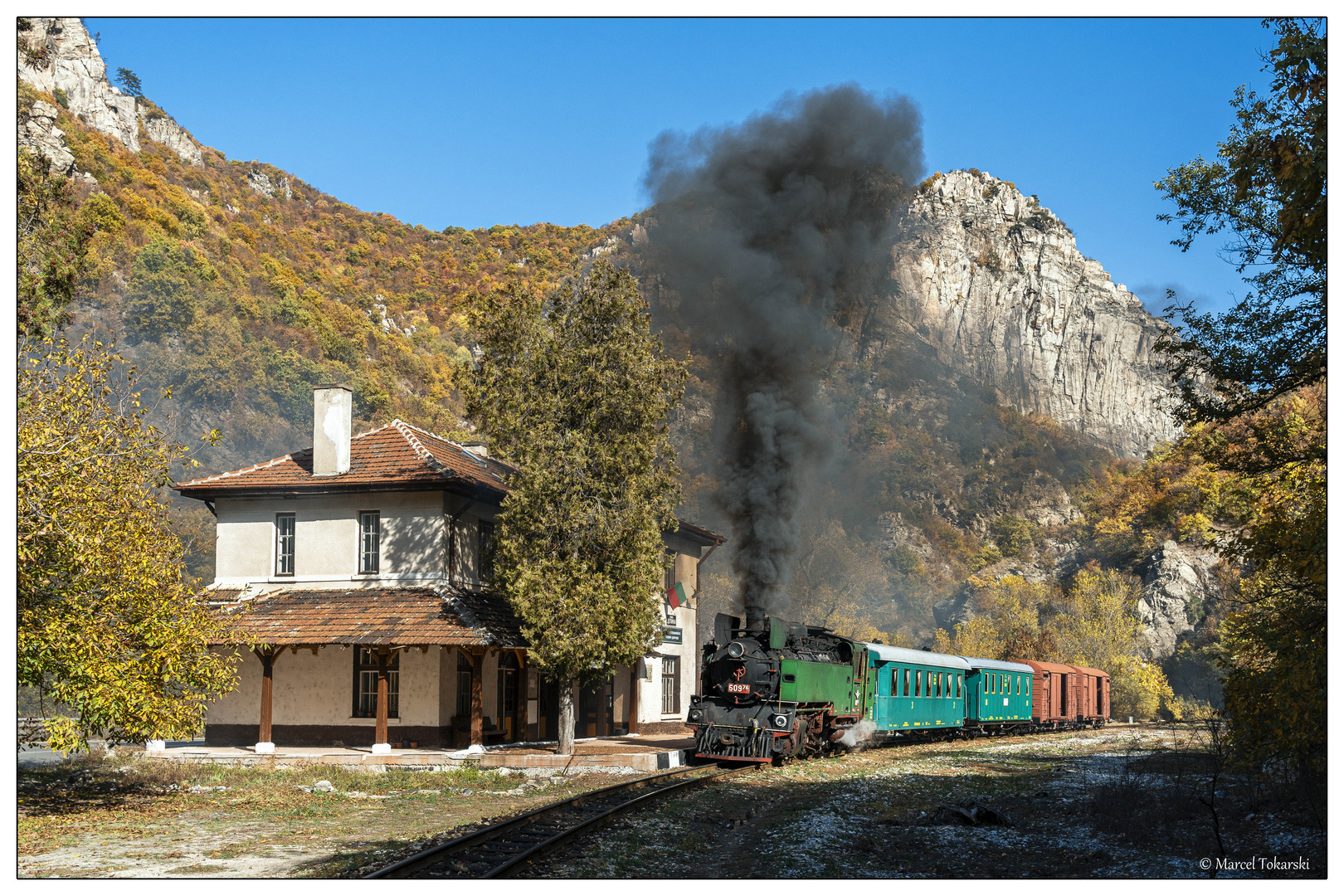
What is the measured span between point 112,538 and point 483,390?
10739mm

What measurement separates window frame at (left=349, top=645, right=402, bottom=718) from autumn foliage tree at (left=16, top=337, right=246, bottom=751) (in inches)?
372

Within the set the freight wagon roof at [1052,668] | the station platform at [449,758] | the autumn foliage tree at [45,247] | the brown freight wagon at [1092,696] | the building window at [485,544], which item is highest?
the autumn foliage tree at [45,247]

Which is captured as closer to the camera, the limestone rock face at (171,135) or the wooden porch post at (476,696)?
the wooden porch post at (476,696)

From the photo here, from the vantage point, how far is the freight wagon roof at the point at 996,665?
30.0 m

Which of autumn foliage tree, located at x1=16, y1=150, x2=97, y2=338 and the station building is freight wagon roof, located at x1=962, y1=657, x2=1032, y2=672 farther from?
autumn foliage tree, located at x1=16, y1=150, x2=97, y2=338

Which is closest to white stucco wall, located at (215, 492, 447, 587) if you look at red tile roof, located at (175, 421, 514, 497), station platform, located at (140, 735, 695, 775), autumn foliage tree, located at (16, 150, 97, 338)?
red tile roof, located at (175, 421, 514, 497)

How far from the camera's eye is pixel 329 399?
24172mm

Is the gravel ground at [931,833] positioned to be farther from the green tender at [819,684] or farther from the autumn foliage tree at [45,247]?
the autumn foliage tree at [45,247]

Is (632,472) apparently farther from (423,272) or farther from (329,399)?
(423,272)

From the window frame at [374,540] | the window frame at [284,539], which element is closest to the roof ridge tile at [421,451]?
the window frame at [374,540]

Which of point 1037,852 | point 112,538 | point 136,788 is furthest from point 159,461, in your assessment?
point 1037,852

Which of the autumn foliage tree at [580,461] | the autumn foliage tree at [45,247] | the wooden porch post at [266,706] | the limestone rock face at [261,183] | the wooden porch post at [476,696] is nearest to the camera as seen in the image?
the autumn foliage tree at [45,247]

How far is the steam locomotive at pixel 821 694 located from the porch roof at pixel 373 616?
165 inches

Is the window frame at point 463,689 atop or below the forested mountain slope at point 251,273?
below
